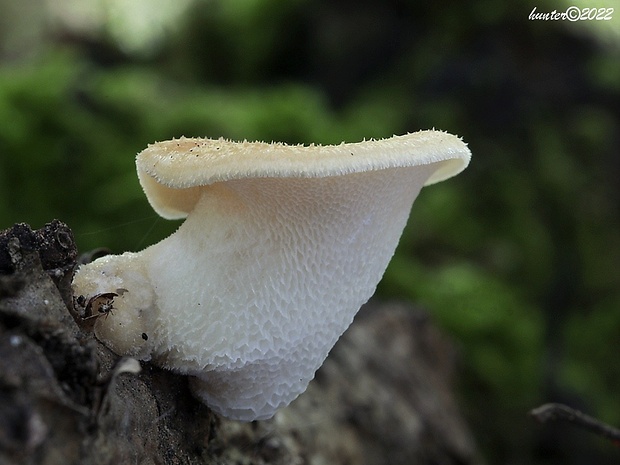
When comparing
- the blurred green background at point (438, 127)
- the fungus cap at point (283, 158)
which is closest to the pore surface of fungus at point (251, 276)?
the fungus cap at point (283, 158)

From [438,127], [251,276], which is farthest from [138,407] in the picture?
[438,127]

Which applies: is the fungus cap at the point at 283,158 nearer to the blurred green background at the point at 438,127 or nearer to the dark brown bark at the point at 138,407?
the dark brown bark at the point at 138,407

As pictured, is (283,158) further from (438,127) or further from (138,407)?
(438,127)

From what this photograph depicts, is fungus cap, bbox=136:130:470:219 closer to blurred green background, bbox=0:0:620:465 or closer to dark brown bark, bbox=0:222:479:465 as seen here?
dark brown bark, bbox=0:222:479:465

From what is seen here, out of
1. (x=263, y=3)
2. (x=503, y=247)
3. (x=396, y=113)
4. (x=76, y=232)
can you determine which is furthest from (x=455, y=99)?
(x=76, y=232)

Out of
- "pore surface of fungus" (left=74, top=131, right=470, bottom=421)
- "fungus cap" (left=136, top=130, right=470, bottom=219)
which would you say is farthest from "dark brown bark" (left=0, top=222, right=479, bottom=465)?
"fungus cap" (left=136, top=130, right=470, bottom=219)

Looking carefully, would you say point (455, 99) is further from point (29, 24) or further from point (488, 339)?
point (29, 24)
